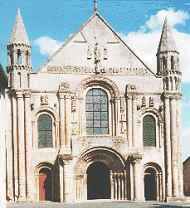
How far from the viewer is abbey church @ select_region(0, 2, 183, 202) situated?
41.5 metres

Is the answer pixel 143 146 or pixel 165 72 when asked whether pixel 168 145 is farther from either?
pixel 165 72

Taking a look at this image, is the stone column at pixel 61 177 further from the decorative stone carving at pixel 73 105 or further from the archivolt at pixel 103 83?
the archivolt at pixel 103 83

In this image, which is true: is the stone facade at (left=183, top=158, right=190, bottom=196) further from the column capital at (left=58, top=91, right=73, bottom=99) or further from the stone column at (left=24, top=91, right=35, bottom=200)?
the stone column at (left=24, top=91, right=35, bottom=200)

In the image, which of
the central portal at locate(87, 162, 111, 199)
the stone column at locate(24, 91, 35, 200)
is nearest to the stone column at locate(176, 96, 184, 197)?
the central portal at locate(87, 162, 111, 199)

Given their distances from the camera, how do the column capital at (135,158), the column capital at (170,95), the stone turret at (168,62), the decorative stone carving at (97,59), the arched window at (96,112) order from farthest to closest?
the stone turret at (168,62) < the column capital at (170,95) < the decorative stone carving at (97,59) < the arched window at (96,112) < the column capital at (135,158)

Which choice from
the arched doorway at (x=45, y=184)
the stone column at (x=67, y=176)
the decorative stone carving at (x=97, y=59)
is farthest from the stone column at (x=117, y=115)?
the arched doorway at (x=45, y=184)

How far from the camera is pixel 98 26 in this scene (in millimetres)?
44344

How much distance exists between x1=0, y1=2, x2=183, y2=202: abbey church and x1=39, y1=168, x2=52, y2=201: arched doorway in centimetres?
7

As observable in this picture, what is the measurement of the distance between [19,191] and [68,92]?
758cm

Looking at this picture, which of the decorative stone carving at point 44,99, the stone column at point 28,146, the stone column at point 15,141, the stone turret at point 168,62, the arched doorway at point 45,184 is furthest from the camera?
the stone turret at point 168,62

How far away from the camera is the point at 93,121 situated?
4316cm

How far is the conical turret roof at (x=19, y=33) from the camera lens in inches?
1678

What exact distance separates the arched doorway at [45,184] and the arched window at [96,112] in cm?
408

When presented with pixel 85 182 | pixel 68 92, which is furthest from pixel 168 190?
pixel 68 92
